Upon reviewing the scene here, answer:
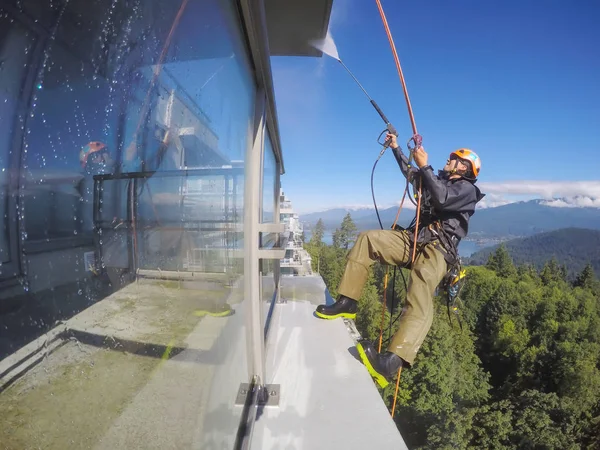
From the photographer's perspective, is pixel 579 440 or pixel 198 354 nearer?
pixel 198 354

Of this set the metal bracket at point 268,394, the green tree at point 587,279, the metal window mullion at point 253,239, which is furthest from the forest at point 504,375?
the green tree at point 587,279

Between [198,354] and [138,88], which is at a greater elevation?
[138,88]

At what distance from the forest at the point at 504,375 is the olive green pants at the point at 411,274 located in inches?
445

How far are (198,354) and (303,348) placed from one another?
2969 millimetres

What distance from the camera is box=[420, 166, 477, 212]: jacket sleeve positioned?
274cm

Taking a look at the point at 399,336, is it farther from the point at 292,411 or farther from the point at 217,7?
the point at 217,7

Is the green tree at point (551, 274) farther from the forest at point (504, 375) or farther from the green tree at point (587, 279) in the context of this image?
the forest at point (504, 375)

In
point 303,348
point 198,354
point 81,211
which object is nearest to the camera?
point 81,211

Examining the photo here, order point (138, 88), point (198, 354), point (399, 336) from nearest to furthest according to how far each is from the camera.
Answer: point (138, 88), point (198, 354), point (399, 336)

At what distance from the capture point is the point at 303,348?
3984 mm

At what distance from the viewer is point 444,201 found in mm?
2801

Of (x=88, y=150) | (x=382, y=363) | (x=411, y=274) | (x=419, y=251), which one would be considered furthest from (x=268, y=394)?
(x=88, y=150)

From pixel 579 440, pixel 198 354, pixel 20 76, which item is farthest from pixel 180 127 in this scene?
pixel 579 440

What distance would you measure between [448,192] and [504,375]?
40.3 m
